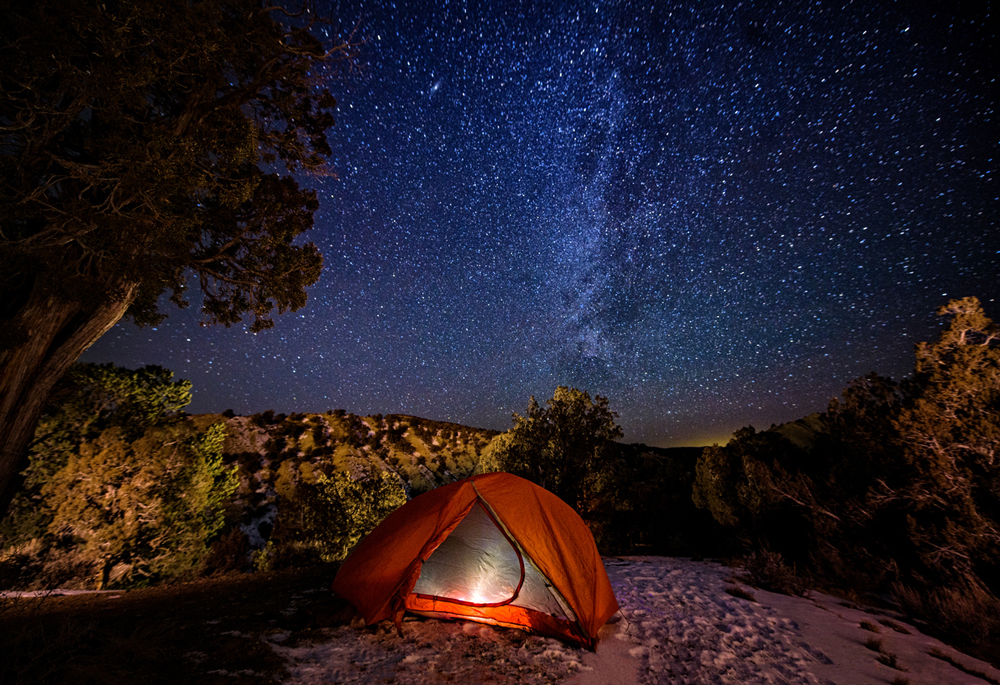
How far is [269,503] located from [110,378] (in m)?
16.2

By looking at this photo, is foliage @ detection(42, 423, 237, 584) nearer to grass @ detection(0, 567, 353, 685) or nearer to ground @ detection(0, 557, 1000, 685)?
grass @ detection(0, 567, 353, 685)

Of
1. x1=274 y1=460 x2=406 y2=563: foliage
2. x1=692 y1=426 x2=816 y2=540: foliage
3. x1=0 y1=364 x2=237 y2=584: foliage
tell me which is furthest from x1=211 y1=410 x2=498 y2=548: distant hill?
x1=692 y1=426 x2=816 y2=540: foliage

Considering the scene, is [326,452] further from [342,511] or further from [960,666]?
[960,666]

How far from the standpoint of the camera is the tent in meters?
5.40

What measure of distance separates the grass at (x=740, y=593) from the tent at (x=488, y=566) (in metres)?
3.36

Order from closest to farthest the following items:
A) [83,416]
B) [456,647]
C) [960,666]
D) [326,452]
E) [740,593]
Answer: [960,666] < [456,647] < [740,593] < [83,416] < [326,452]

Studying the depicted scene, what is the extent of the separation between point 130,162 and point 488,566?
8941 millimetres

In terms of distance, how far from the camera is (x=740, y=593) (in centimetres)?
742

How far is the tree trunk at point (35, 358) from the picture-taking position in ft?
22.3

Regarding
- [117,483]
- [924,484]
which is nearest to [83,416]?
[117,483]

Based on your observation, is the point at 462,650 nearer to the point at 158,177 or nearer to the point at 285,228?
the point at 158,177

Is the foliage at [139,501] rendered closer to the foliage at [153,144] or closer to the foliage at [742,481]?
the foliage at [153,144]

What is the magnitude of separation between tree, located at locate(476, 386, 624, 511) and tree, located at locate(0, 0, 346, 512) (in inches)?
480

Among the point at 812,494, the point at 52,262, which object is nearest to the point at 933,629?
the point at 812,494
